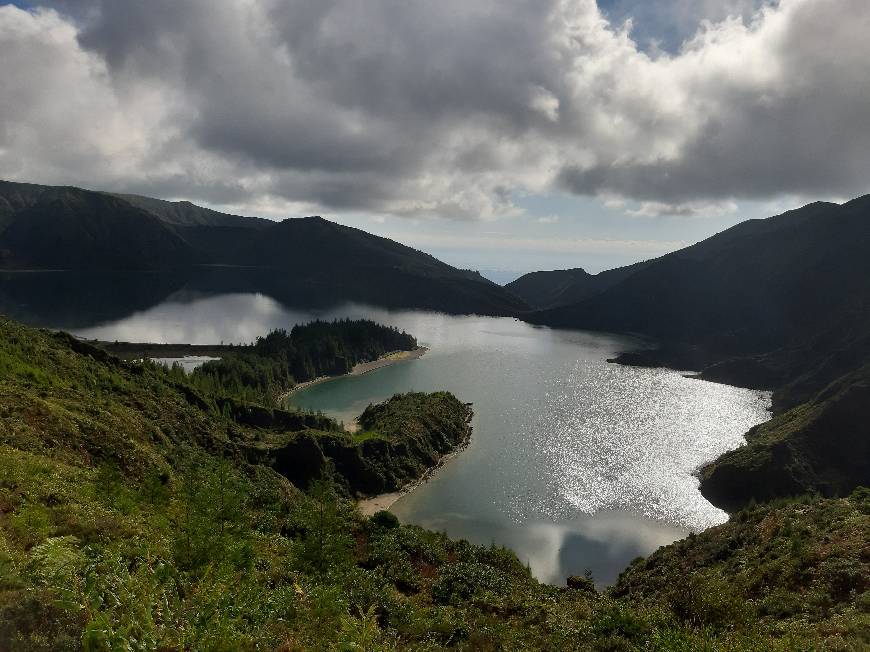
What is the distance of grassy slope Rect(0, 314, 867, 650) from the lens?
10945mm

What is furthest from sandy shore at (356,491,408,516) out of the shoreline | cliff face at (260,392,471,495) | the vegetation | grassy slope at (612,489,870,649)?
the vegetation

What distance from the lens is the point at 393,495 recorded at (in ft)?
286

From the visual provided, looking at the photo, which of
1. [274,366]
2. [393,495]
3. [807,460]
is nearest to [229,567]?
[393,495]

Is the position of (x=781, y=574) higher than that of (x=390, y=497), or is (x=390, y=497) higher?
(x=781, y=574)

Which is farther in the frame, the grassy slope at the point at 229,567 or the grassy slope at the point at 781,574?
the grassy slope at the point at 781,574

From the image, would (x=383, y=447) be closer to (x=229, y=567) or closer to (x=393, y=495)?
(x=393, y=495)

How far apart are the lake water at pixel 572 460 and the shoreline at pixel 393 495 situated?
1.31 meters

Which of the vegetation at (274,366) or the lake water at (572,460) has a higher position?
the vegetation at (274,366)

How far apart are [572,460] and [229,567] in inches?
3956

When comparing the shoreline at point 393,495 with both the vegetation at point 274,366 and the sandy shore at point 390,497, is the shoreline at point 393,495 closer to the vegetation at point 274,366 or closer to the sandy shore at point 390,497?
the sandy shore at point 390,497

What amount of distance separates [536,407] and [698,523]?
68.2 meters

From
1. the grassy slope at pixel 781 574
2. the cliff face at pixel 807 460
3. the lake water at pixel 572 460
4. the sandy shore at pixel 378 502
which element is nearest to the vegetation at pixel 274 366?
the lake water at pixel 572 460

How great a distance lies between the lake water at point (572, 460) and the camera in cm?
7794

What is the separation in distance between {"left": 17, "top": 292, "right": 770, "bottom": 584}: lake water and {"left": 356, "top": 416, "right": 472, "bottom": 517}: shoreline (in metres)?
1.31
